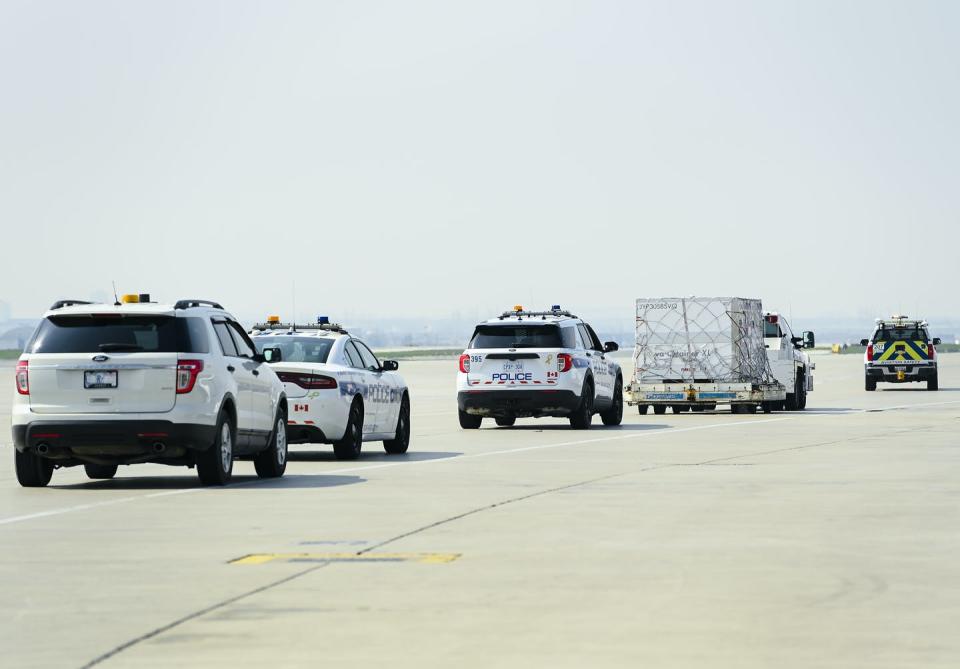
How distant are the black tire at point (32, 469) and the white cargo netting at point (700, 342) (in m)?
21.9

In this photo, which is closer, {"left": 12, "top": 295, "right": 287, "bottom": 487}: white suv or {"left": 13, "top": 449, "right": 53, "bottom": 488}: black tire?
{"left": 12, "top": 295, "right": 287, "bottom": 487}: white suv

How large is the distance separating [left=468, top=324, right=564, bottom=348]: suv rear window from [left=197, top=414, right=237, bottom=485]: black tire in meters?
13.4

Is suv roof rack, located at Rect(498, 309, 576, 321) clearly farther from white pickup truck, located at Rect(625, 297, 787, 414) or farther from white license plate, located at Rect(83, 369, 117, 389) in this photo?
white license plate, located at Rect(83, 369, 117, 389)

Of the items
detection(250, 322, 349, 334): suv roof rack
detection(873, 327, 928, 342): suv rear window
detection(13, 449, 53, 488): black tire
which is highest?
detection(873, 327, 928, 342): suv rear window

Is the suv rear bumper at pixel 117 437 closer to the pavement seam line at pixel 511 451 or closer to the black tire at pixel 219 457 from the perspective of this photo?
the black tire at pixel 219 457

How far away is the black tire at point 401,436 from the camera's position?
2602 centimetres

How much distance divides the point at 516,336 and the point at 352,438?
9.19 m

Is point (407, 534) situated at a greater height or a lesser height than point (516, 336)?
lesser

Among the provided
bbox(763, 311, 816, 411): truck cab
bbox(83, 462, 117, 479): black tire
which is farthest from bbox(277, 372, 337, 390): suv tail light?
bbox(763, 311, 816, 411): truck cab

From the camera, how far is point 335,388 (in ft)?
77.3

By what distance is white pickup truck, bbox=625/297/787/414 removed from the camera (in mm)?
39469

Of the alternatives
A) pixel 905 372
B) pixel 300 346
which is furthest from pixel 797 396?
pixel 300 346

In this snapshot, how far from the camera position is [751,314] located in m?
41.0

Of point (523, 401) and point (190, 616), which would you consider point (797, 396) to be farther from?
point (190, 616)
